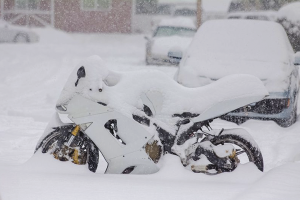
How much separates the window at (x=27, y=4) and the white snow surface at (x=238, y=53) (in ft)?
94.0

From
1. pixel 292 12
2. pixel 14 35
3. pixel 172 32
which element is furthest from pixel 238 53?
pixel 14 35

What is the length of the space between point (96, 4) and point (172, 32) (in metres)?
18.2

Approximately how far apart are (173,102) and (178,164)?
1.95ft

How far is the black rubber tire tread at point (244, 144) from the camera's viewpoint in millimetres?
6016

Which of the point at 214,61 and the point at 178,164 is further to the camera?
the point at 214,61

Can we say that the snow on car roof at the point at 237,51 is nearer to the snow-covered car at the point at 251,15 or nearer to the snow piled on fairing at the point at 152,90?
the snow piled on fairing at the point at 152,90

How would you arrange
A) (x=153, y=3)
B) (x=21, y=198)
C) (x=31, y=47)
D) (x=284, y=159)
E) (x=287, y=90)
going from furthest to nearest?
(x=153, y=3) → (x=31, y=47) → (x=287, y=90) → (x=284, y=159) → (x=21, y=198)

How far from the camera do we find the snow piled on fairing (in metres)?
5.89

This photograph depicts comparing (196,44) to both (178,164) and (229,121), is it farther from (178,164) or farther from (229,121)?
(178,164)

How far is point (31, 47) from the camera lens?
23.8m

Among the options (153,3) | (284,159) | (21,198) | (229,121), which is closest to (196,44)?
(229,121)

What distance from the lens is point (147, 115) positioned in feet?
19.5

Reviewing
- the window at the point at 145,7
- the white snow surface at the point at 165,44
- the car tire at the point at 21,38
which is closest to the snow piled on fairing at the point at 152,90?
the white snow surface at the point at 165,44

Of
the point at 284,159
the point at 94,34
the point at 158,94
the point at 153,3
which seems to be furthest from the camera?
the point at 153,3
